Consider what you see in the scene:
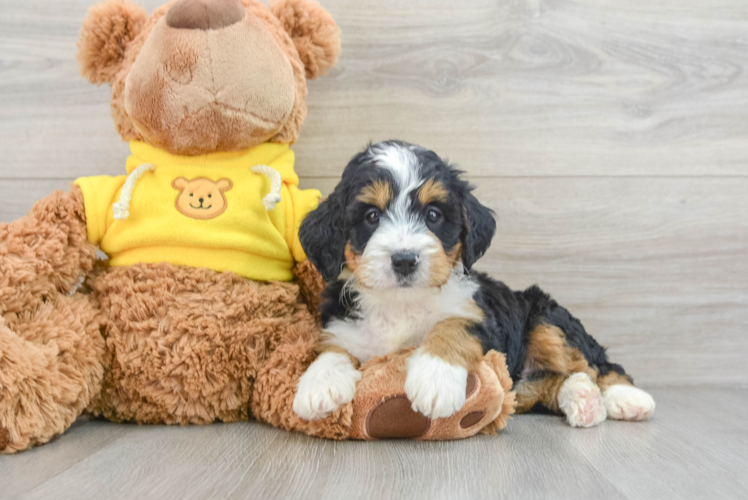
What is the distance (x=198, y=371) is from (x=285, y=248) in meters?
0.49

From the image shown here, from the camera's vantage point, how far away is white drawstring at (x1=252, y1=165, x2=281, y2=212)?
1.88 metres

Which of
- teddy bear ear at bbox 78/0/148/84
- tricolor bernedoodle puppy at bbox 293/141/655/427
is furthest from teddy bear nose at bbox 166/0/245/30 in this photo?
tricolor bernedoodle puppy at bbox 293/141/655/427

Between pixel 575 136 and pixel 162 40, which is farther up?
pixel 162 40

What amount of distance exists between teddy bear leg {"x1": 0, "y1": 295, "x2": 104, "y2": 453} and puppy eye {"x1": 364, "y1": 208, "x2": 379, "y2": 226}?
0.89 m

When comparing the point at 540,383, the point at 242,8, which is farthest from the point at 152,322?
the point at 540,383

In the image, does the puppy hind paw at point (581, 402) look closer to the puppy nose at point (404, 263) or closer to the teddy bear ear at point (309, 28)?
the puppy nose at point (404, 263)

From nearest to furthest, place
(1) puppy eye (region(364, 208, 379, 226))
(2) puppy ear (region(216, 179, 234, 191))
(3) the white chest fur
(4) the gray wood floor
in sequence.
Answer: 1. (1) puppy eye (region(364, 208, 379, 226))
2. (3) the white chest fur
3. (2) puppy ear (region(216, 179, 234, 191))
4. (4) the gray wood floor

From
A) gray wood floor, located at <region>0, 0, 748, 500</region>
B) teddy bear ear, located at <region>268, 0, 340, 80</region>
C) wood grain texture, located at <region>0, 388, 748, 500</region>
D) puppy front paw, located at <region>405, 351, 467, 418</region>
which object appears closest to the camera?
wood grain texture, located at <region>0, 388, 748, 500</region>

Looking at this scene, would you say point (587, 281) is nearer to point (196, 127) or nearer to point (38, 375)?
point (196, 127)

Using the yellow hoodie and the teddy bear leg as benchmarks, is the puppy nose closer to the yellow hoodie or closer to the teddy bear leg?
the yellow hoodie

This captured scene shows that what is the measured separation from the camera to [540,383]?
2066 mm

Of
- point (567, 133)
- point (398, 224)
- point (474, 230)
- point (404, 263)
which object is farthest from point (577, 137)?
point (404, 263)

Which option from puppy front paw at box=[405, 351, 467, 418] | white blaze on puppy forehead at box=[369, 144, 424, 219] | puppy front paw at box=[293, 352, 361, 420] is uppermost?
white blaze on puppy forehead at box=[369, 144, 424, 219]

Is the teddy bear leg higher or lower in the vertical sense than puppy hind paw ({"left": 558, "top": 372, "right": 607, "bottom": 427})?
higher
